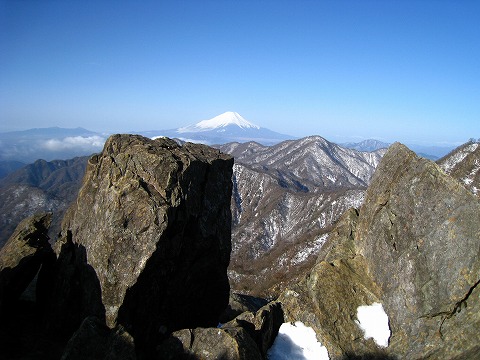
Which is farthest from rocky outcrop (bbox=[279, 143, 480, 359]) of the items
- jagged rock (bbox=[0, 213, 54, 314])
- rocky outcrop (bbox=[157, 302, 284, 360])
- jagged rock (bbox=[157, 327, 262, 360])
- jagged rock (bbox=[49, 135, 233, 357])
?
jagged rock (bbox=[0, 213, 54, 314])

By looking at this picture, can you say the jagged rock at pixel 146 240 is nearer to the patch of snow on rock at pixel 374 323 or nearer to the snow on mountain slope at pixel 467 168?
the patch of snow on rock at pixel 374 323

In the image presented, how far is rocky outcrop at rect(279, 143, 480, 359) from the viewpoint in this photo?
16.1 m

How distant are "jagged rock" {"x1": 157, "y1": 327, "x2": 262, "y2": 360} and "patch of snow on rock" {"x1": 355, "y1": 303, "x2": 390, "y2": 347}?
22.0ft

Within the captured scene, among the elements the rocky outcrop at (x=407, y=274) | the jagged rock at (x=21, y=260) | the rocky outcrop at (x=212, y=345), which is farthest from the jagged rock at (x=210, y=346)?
the jagged rock at (x=21, y=260)

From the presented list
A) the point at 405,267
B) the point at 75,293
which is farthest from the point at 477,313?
the point at 75,293

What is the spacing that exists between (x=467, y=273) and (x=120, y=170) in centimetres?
1909

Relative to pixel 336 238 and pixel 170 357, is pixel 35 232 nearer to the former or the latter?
pixel 170 357

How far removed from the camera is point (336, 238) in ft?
85.8

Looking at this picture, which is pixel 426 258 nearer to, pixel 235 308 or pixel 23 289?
pixel 235 308

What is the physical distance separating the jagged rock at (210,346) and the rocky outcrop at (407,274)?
5.33 metres

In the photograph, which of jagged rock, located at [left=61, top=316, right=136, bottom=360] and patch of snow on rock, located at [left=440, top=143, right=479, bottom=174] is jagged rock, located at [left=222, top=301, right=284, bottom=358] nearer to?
jagged rock, located at [left=61, top=316, right=136, bottom=360]

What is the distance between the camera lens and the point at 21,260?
1961 cm

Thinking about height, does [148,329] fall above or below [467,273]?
below

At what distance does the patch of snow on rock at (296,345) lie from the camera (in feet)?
58.1
